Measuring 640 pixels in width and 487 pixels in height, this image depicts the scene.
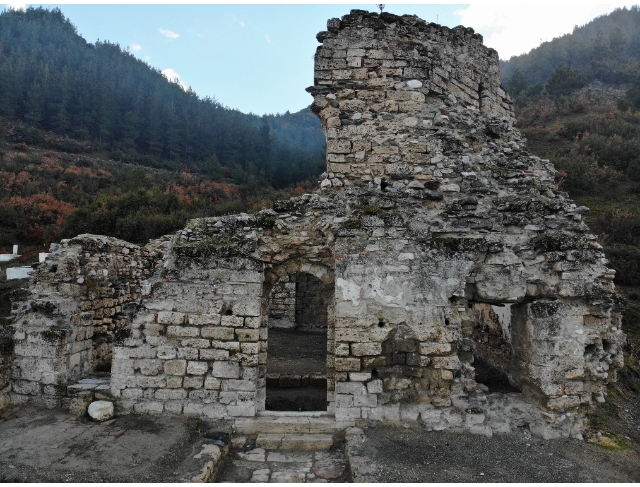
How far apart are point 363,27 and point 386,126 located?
167 centimetres

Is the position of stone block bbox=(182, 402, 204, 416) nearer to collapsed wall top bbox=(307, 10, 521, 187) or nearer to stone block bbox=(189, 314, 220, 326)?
stone block bbox=(189, 314, 220, 326)

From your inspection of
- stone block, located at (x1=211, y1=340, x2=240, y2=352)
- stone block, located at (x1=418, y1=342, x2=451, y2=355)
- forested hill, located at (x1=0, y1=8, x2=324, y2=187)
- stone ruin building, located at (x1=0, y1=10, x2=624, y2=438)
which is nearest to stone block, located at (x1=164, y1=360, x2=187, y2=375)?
stone ruin building, located at (x1=0, y1=10, x2=624, y2=438)

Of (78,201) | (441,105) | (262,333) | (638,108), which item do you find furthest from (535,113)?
(78,201)

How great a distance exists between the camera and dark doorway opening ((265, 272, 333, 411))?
6.80 m

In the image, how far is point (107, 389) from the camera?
5250 millimetres

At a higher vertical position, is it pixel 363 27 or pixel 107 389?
pixel 363 27

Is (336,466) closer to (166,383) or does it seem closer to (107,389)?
(166,383)

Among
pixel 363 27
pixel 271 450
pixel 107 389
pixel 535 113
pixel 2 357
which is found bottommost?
pixel 271 450

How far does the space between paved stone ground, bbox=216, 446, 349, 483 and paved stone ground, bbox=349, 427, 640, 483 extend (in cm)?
31

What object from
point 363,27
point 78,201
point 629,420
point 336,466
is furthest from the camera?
point 78,201

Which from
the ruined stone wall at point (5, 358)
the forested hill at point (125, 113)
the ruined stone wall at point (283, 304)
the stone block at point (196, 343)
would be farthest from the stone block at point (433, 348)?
the forested hill at point (125, 113)

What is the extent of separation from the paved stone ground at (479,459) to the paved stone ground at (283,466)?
12.3 inches

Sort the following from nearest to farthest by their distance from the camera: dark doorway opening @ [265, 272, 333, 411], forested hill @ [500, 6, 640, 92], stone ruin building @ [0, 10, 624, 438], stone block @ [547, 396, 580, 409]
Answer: stone block @ [547, 396, 580, 409] → stone ruin building @ [0, 10, 624, 438] → dark doorway opening @ [265, 272, 333, 411] → forested hill @ [500, 6, 640, 92]

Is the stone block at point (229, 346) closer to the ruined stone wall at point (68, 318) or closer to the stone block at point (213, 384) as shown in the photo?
the stone block at point (213, 384)
